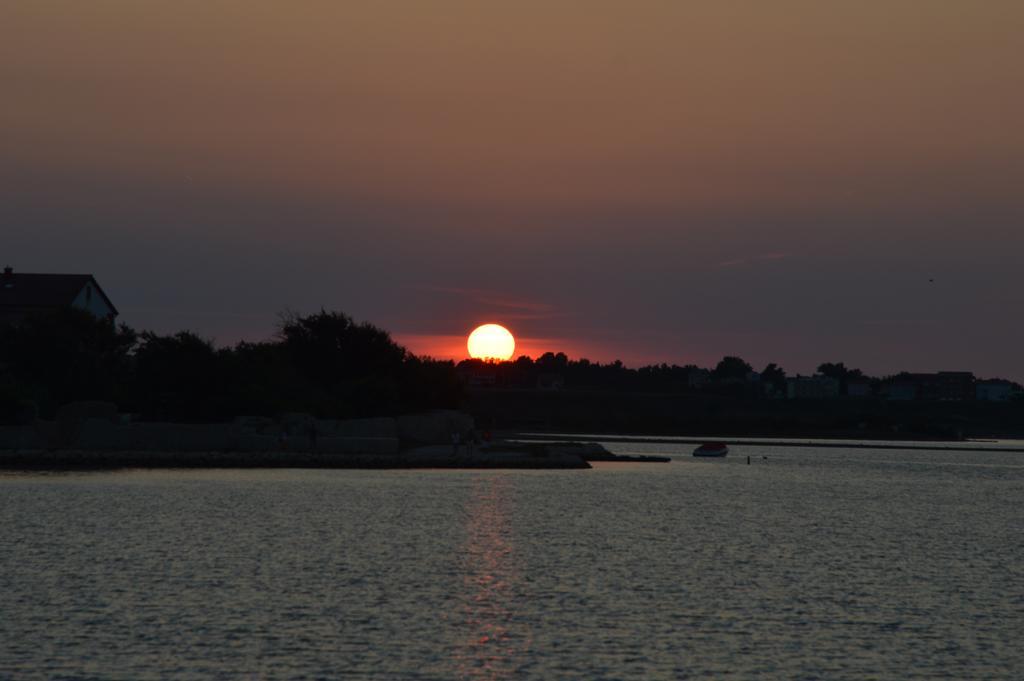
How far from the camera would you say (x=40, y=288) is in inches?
5935

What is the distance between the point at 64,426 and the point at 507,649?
82629 millimetres

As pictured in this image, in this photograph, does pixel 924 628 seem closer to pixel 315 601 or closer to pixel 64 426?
pixel 315 601

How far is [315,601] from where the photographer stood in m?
40.0

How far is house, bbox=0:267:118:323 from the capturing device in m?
148

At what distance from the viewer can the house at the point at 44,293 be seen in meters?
148

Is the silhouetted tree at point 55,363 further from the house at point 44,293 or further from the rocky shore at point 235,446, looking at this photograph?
the house at point 44,293

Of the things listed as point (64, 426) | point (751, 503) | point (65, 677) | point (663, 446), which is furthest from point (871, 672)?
point (663, 446)

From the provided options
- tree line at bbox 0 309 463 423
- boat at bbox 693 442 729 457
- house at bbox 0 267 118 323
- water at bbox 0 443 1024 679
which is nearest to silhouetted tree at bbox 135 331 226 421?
tree line at bbox 0 309 463 423

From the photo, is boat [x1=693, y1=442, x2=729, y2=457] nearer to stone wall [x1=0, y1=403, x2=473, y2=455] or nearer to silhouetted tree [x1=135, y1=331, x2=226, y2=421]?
stone wall [x1=0, y1=403, x2=473, y2=455]

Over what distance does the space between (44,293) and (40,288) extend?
1.63 metres

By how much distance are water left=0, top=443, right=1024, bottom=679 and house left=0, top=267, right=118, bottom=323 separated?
62.1m

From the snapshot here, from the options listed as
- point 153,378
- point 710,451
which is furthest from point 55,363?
point 710,451

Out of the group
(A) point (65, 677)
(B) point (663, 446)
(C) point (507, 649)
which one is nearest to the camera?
(A) point (65, 677)

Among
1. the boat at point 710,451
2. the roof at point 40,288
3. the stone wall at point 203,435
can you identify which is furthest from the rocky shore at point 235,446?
the roof at point 40,288
